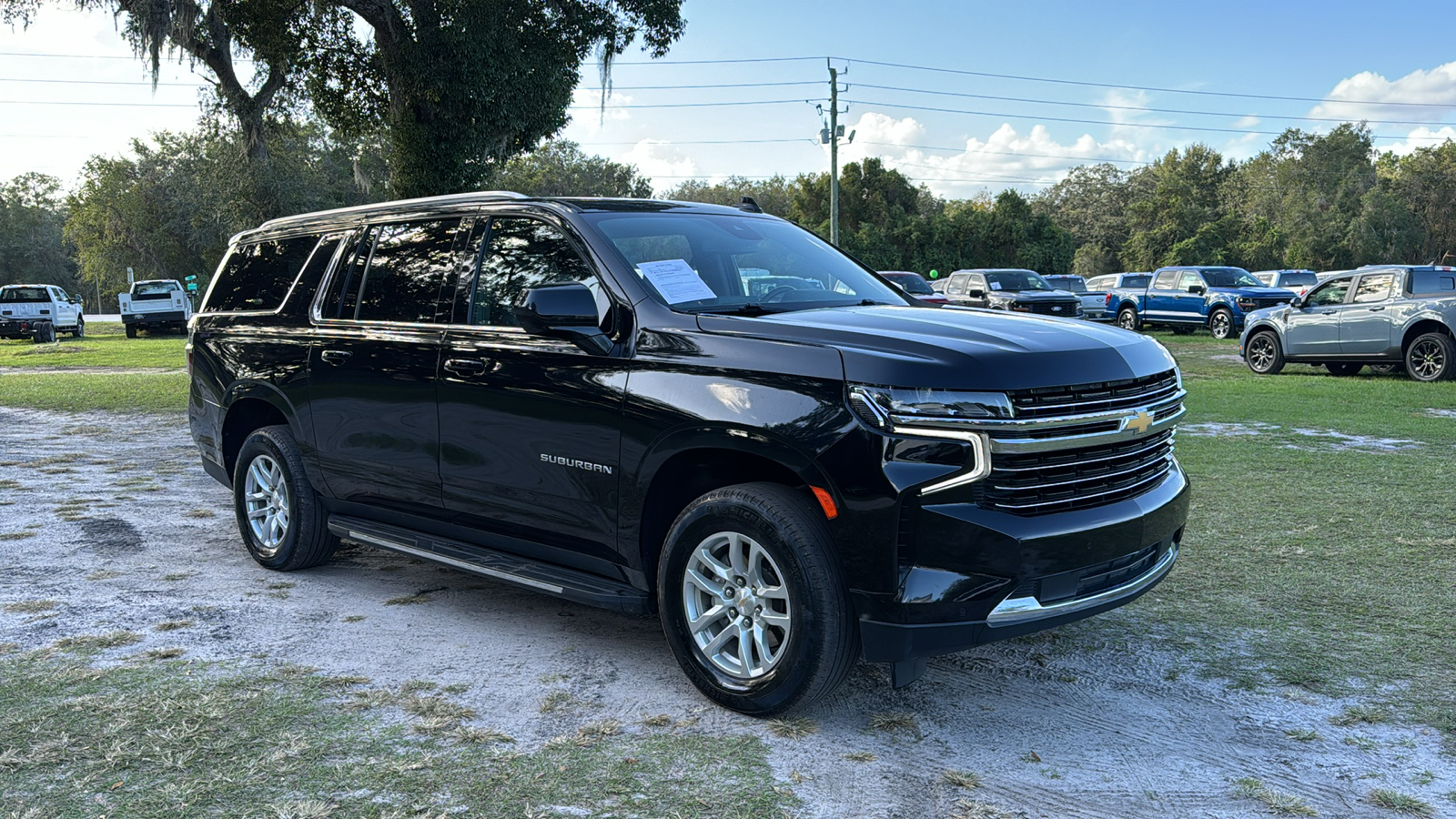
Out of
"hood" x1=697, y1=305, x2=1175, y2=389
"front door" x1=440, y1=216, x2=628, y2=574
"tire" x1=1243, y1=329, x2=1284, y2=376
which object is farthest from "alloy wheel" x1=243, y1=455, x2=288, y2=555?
"tire" x1=1243, y1=329, x2=1284, y2=376

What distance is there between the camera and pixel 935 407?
3.66m

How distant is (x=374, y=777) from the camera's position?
3525 millimetres

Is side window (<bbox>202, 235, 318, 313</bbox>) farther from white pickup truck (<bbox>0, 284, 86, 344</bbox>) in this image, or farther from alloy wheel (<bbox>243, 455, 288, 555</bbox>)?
white pickup truck (<bbox>0, 284, 86, 344</bbox>)

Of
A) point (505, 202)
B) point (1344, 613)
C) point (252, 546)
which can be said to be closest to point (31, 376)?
point (252, 546)

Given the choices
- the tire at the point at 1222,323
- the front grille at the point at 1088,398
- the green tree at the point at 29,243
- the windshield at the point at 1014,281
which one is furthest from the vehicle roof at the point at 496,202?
the green tree at the point at 29,243

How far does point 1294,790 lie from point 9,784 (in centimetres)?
397

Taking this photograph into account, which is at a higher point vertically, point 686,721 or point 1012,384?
point 1012,384

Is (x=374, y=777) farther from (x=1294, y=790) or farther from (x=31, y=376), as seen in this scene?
(x=31, y=376)

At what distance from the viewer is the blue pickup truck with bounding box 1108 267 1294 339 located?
90.0 ft

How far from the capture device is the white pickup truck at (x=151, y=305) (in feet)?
120

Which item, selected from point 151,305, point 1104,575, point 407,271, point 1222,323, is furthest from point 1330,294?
point 151,305

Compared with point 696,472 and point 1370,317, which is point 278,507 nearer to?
point 696,472

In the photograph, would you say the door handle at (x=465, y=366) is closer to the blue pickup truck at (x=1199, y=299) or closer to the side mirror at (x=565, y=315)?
the side mirror at (x=565, y=315)

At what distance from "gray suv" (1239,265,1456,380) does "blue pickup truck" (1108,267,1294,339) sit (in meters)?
8.90
